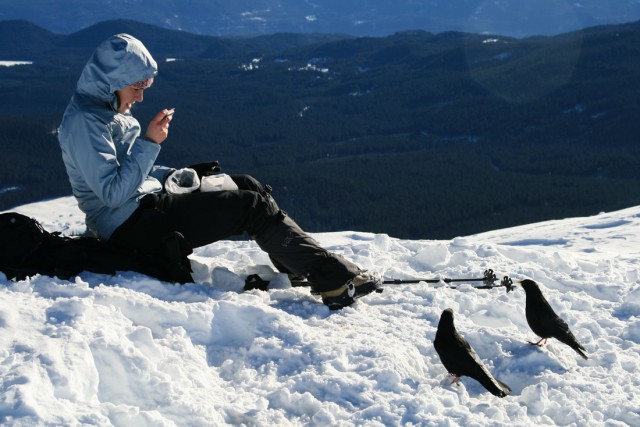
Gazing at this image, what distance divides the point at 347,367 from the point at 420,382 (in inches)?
16.2

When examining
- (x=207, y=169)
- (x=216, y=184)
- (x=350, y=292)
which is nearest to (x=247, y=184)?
(x=216, y=184)

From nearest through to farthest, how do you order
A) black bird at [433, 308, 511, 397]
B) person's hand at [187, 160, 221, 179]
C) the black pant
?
black bird at [433, 308, 511, 397]
the black pant
person's hand at [187, 160, 221, 179]

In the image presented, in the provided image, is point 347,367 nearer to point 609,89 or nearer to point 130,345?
point 130,345

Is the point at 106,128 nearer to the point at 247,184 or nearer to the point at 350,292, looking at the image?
the point at 247,184

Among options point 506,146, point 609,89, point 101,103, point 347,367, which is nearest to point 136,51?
point 101,103

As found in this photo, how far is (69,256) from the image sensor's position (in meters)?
4.85

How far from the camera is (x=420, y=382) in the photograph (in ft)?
13.6

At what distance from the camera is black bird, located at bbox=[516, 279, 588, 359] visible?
184 inches

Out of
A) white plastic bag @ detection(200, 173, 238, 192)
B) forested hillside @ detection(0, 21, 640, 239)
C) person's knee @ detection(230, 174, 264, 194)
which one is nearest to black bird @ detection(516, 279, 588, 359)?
person's knee @ detection(230, 174, 264, 194)

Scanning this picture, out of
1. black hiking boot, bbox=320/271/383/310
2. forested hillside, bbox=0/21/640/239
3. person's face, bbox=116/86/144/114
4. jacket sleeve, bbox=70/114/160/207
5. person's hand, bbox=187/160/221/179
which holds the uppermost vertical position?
person's face, bbox=116/86/144/114

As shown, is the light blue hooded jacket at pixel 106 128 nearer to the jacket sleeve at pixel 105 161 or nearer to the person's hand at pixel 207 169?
the jacket sleeve at pixel 105 161

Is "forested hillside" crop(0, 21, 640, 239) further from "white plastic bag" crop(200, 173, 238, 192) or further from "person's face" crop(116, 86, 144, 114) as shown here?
"person's face" crop(116, 86, 144, 114)

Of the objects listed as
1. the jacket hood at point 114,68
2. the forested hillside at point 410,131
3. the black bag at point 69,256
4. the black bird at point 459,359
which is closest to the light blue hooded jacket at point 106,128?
the jacket hood at point 114,68

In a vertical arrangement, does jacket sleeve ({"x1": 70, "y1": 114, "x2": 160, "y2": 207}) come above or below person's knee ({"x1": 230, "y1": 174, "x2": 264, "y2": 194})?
above
